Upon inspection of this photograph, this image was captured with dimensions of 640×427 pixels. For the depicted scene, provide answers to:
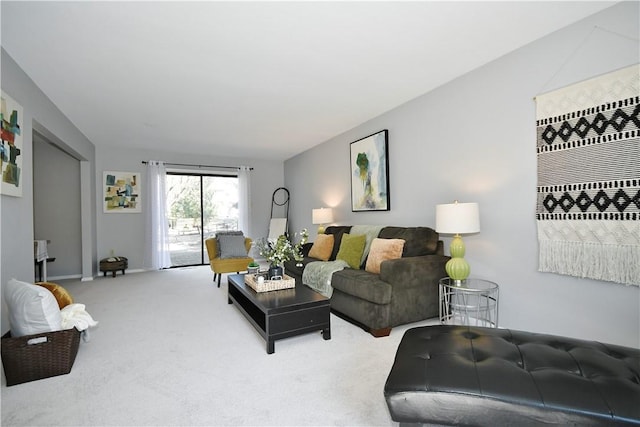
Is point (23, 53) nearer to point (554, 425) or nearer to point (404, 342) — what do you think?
point (404, 342)

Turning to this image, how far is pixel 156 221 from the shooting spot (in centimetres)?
599

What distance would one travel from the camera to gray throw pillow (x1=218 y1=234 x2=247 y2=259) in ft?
16.4

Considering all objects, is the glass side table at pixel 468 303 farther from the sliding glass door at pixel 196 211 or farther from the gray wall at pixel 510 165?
the sliding glass door at pixel 196 211

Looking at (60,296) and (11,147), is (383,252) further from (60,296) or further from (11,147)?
(11,147)

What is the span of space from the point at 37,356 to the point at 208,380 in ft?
3.79

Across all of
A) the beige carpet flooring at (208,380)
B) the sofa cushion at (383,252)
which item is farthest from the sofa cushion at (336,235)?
the beige carpet flooring at (208,380)

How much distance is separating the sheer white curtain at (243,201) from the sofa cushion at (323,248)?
2765mm

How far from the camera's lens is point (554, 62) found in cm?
237

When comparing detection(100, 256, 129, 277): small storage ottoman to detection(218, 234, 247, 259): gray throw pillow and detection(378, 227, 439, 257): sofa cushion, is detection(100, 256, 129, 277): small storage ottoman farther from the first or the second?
detection(378, 227, 439, 257): sofa cushion

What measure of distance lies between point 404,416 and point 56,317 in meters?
2.38

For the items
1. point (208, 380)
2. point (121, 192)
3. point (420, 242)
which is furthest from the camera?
point (121, 192)

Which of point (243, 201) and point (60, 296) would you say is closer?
point (60, 296)

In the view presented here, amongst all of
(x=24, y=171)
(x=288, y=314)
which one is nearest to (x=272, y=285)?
(x=288, y=314)

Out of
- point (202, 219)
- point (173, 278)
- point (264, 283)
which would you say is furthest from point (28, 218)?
point (202, 219)
